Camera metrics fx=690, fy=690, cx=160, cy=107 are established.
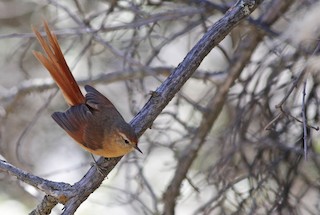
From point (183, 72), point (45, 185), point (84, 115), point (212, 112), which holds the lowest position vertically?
point (45, 185)

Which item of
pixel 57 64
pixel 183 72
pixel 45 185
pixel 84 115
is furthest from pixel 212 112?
pixel 45 185

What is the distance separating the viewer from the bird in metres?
Answer: 3.53

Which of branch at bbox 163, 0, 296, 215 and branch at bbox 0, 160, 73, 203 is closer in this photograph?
branch at bbox 0, 160, 73, 203

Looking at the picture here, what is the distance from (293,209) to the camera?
13.8 ft

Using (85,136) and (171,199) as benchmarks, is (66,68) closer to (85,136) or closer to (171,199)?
(85,136)

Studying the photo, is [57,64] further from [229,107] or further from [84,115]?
[229,107]

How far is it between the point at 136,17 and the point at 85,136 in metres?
1.46

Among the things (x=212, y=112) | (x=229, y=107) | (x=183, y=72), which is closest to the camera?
(x=183, y=72)

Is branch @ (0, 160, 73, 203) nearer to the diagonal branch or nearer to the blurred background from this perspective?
the diagonal branch

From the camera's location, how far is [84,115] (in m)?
3.76

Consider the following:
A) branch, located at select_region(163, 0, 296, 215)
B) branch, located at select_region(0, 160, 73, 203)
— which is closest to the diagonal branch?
branch, located at select_region(0, 160, 73, 203)

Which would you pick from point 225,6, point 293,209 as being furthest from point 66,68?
point 293,209

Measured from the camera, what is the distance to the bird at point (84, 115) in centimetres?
353

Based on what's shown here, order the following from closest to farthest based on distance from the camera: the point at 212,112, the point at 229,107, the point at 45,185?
the point at 45,185
the point at 212,112
the point at 229,107
